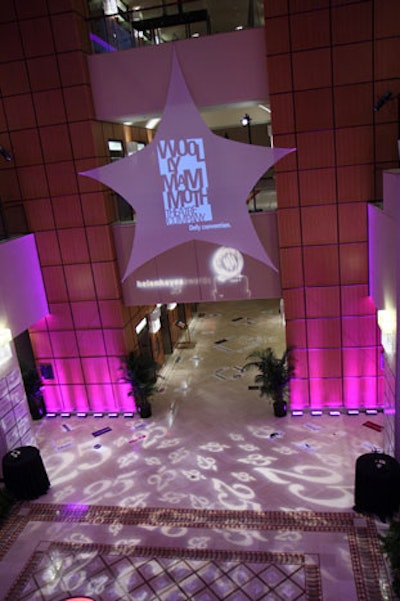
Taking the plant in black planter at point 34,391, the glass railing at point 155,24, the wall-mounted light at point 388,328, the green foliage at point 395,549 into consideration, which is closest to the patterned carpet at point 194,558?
the green foliage at point 395,549

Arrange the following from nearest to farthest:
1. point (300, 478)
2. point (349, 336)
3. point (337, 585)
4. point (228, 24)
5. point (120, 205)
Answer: point (337, 585) → point (300, 478) → point (349, 336) → point (120, 205) → point (228, 24)

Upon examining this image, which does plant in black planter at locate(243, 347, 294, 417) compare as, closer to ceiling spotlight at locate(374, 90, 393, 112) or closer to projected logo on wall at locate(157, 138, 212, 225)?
projected logo on wall at locate(157, 138, 212, 225)

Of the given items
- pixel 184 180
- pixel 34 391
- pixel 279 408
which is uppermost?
pixel 184 180

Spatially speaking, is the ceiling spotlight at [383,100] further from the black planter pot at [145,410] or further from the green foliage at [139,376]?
the black planter pot at [145,410]

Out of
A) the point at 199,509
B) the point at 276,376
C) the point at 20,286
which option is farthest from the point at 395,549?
the point at 20,286

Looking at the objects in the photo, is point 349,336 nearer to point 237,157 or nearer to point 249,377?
point 249,377

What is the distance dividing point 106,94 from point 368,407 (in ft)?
27.7

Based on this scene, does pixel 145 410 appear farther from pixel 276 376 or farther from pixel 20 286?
pixel 20 286

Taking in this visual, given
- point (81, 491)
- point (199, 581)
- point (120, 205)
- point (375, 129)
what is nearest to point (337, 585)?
point (199, 581)

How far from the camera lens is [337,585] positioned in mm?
6508

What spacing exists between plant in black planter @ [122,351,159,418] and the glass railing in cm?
660

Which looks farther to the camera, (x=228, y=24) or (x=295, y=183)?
(x=228, y=24)

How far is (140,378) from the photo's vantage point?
11055 mm

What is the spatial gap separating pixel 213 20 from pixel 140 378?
394 inches
